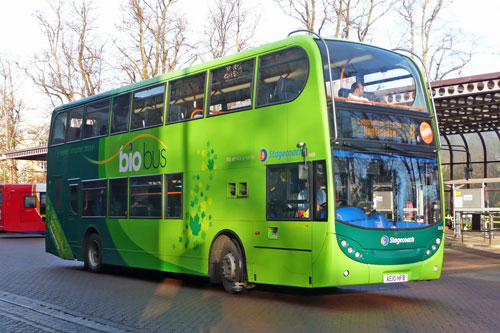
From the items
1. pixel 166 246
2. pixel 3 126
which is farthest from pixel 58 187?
pixel 3 126

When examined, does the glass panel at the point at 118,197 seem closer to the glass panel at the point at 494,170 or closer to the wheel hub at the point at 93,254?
the wheel hub at the point at 93,254

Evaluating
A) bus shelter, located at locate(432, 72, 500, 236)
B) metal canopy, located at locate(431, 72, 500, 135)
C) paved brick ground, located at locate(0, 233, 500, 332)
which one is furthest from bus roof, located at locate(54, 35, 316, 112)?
metal canopy, located at locate(431, 72, 500, 135)

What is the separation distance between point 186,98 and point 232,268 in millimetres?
3583

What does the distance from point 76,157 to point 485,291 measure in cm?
1020

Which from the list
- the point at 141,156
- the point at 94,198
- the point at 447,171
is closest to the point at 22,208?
the point at 94,198

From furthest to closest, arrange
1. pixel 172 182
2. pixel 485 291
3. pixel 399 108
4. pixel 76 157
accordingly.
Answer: pixel 76 157 → pixel 172 182 → pixel 485 291 → pixel 399 108

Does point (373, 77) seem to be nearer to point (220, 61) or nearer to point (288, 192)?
point (288, 192)

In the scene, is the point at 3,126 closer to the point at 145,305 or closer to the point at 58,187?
the point at 58,187

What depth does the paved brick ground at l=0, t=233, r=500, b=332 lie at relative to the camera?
870 cm

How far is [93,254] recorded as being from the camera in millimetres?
16547

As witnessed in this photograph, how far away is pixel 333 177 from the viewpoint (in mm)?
9984

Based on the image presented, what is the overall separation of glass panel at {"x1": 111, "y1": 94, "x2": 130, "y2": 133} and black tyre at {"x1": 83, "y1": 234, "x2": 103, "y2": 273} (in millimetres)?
2754

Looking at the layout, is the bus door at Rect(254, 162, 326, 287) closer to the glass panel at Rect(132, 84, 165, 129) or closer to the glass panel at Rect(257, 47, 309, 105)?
the glass panel at Rect(257, 47, 309, 105)

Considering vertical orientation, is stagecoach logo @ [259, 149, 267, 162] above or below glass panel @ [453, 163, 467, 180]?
Answer: below
